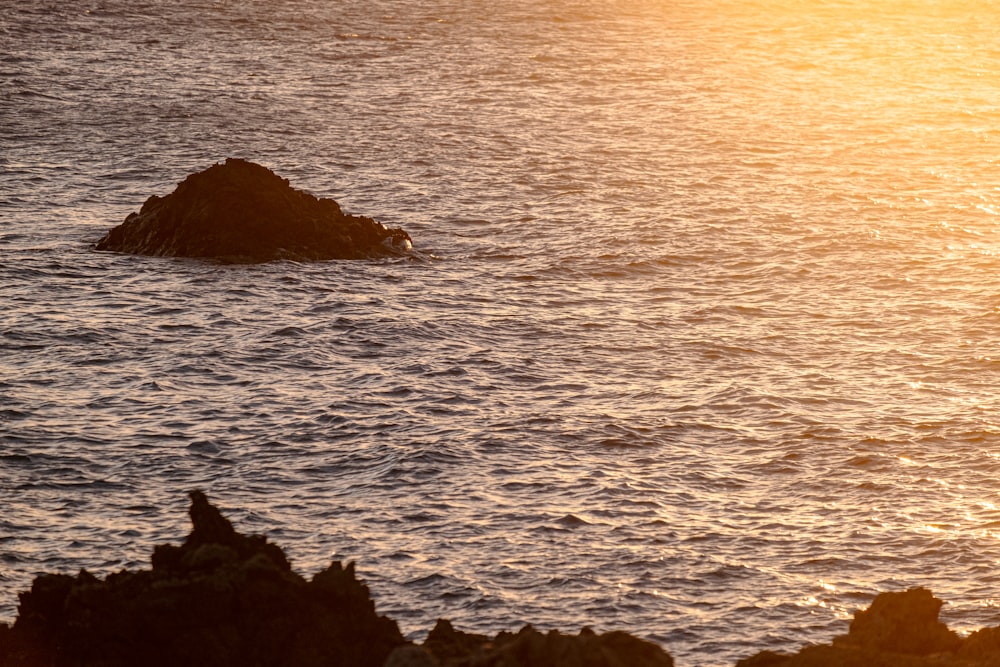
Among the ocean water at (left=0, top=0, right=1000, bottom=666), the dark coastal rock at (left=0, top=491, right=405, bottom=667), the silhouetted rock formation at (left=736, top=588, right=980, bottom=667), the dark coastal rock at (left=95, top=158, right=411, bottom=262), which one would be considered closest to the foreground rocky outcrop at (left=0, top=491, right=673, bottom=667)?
the dark coastal rock at (left=0, top=491, right=405, bottom=667)

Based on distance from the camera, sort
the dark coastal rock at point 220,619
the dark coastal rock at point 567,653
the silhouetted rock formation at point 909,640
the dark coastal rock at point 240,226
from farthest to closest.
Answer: the dark coastal rock at point 240,226, the silhouetted rock formation at point 909,640, the dark coastal rock at point 220,619, the dark coastal rock at point 567,653

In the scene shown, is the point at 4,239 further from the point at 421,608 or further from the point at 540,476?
the point at 421,608

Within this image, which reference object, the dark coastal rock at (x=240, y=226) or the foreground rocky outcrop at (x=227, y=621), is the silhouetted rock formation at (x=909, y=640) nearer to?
the foreground rocky outcrop at (x=227, y=621)

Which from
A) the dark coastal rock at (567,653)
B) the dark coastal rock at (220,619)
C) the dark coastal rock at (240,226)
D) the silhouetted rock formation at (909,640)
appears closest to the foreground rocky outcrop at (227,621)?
the dark coastal rock at (220,619)

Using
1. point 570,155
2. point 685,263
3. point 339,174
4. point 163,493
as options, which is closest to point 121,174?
point 339,174

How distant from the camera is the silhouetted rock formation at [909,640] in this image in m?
15.2

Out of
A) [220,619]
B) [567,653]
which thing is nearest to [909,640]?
[567,653]

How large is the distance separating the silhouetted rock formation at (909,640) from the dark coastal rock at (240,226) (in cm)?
2822

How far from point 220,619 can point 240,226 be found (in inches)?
1120

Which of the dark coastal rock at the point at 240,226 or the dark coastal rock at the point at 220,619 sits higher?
the dark coastal rock at the point at 220,619

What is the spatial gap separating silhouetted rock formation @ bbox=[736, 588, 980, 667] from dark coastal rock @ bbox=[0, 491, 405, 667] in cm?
407

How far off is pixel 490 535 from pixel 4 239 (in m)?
24.0

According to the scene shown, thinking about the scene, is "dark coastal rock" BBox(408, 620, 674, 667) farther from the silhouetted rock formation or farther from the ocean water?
the ocean water

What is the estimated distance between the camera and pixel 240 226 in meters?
42.3
